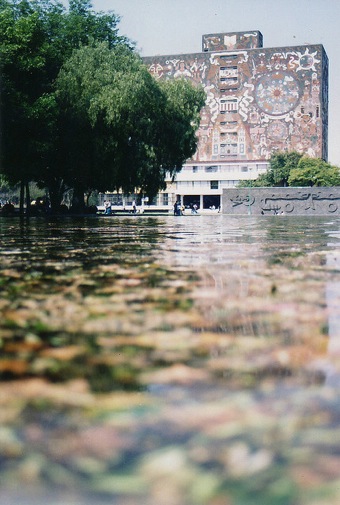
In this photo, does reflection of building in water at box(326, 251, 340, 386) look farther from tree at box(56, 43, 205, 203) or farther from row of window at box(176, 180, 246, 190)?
row of window at box(176, 180, 246, 190)

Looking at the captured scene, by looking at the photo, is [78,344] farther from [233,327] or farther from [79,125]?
[79,125]

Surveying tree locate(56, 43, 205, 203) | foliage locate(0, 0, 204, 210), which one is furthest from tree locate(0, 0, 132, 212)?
tree locate(56, 43, 205, 203)

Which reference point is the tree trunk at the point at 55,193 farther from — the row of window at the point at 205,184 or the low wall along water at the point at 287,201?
the row of window at the point at 205,184

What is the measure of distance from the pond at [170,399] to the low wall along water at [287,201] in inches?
1565

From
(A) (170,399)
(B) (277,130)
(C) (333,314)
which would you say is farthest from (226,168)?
(A) (170,399)

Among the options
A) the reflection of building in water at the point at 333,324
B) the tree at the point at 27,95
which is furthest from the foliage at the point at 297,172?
the reflection of building in water at the point at 333,324

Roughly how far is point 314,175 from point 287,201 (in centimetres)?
3141

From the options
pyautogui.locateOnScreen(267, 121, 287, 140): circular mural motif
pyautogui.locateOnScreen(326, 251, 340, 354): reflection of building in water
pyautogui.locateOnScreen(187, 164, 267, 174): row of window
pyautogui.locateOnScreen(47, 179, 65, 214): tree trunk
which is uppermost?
pyautogui.locateOnScreen(267, 121, 287, 140): circular mural motif

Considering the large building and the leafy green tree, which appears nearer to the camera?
the leafy green tree

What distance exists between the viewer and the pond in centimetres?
100

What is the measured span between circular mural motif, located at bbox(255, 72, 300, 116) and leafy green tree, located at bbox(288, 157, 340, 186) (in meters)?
11.6

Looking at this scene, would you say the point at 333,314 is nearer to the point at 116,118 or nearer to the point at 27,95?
the point at 116,118

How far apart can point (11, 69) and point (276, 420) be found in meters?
25.9

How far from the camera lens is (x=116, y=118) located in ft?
81.0
